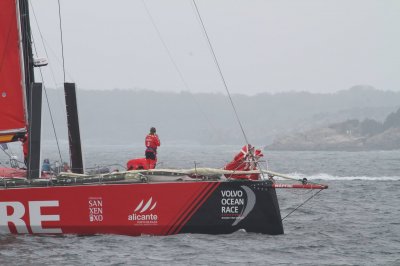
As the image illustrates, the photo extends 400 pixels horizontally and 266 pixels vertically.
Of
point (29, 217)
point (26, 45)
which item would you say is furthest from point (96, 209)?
point (26, 45)

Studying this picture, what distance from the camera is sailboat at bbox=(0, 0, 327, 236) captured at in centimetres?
1686

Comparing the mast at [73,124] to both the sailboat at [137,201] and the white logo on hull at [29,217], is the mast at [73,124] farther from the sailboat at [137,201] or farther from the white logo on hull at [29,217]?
the white logo on hull at [29,217]

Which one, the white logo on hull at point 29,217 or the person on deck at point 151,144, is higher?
the person on deck at point 151,144

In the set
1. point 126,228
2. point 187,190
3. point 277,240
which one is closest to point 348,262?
point 277,240

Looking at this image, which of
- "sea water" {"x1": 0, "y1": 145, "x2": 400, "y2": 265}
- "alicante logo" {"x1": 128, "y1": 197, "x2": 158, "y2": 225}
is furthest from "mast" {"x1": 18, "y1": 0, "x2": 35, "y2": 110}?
"alicante logo" {"x1": 128, "y1": 197, "x2": 158, "y2": 225}

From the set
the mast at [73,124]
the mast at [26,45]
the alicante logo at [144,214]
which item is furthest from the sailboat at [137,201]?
the mast at [73,124]

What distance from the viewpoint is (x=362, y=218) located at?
75.7ft

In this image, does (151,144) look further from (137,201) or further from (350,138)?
(350,138)

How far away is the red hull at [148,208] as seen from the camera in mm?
16844

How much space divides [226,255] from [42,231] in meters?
4.99

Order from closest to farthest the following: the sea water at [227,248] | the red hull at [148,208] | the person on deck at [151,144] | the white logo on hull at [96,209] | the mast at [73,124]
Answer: the sea water at [227,248] → the red hull at [148,208] → the white logo on hull at [96,209] → the person on deck at [151,144] → the mast at [73,124]

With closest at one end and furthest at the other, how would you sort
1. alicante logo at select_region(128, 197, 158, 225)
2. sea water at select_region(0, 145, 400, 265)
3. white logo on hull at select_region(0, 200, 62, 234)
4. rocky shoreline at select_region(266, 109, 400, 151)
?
1. sea water at select_region(0, 145, 400, 265)
2. alicante logo at select_region(128, 197, 158, 225)
3. white logo on hull at select_region(0, 200, 62, 234)
4. rocky shoreline at select_region(266, 109, 400, 151)

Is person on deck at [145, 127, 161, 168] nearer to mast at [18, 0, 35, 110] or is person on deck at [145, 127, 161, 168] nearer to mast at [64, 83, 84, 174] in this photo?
mast at [64, 83, 84, 174]

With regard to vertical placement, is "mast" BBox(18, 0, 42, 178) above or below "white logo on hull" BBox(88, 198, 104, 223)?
above
